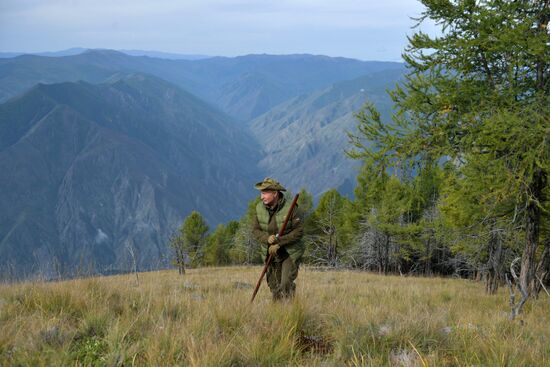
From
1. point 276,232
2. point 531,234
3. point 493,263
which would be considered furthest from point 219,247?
point 276,232

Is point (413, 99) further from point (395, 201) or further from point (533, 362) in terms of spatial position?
point (395, 201)

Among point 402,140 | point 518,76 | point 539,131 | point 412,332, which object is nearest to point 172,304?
point 412,332

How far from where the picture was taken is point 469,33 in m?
8.34

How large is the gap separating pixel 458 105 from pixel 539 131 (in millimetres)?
1564

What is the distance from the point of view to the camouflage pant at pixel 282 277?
6289 millimetres

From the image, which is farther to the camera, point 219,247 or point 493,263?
point 219,247

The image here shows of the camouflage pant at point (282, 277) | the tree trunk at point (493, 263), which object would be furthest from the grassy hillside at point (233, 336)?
the tree trunk at point (493, 263)

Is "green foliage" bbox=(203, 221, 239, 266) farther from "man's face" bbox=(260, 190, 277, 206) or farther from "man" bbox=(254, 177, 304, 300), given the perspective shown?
"man's face" bbox=(260, 190, 277, 206)

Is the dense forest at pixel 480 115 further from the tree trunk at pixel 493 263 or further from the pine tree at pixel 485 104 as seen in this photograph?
the tree trunk at pixel 493 263

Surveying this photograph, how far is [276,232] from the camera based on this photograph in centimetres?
637

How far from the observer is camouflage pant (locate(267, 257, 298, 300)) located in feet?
20.6

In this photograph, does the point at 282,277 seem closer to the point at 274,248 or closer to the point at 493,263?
the point at 274,248

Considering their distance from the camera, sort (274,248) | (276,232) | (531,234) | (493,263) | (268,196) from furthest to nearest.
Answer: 1. (493,263)
2. (531,234)
3. (276,232)
4. (268,196)
5. (274,248)

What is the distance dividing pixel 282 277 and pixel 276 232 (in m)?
0.66
